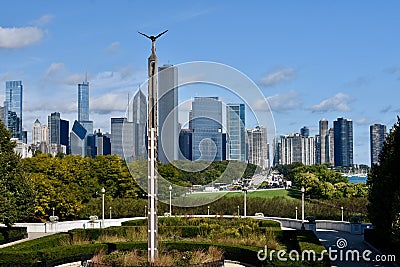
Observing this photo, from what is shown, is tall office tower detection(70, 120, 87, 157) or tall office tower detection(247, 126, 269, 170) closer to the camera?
tall office tower detection(247, 126, 269, 170)

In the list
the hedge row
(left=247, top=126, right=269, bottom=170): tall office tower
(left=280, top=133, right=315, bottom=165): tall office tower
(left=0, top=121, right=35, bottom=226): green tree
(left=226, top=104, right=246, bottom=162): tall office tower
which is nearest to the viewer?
(left=0, top=121, right=35, bottom=226): green tree

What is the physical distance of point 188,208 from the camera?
40.6 metres

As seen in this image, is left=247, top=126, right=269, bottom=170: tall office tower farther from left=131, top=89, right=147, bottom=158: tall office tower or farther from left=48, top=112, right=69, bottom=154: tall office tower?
left=48, top=112, right=69, bottom=154: tall office tower

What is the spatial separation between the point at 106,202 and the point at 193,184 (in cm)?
918

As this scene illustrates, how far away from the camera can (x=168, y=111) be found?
2767cm

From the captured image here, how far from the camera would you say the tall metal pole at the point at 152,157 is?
54.4 feet

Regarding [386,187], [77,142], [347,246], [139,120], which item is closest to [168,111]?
[139,120]

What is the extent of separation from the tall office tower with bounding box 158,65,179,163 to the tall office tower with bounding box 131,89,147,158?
1175 mm

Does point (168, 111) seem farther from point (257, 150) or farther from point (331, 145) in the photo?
point (331, 145)

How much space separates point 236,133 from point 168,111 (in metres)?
11.3

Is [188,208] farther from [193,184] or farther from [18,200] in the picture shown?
[18,200]

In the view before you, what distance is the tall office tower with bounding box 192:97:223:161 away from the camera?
31734 mm

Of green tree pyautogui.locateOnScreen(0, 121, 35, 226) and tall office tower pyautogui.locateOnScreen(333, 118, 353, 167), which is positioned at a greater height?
tall office tower pyautogui.locateOnScreen(333, 118, 353, 167)

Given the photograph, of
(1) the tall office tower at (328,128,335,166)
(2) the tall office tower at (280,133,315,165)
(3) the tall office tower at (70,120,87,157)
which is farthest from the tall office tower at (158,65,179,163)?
(1) the tall office tower at (328,128,335,166)
